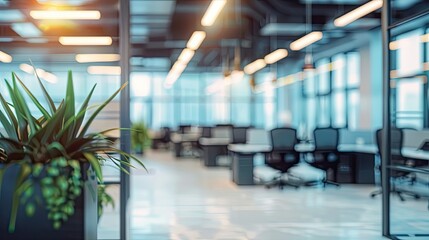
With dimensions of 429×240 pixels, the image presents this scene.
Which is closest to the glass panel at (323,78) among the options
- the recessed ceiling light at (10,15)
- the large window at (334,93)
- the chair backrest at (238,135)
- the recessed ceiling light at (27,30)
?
the large window at (334,93)

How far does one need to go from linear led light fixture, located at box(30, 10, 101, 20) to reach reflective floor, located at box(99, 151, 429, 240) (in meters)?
2.22

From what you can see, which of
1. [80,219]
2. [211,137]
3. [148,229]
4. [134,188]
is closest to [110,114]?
[148,229]

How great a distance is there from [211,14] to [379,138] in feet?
9.35

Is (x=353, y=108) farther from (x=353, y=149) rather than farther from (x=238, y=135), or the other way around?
(x=353, y=149)

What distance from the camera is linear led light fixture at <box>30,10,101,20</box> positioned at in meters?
5.70

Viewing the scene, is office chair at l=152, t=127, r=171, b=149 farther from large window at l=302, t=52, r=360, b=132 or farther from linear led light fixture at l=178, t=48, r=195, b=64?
linear led light fixture at l=178, t=48, r=195, b=64

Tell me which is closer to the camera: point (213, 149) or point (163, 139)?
point (213, 149)

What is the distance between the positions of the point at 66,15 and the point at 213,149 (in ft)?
18.4

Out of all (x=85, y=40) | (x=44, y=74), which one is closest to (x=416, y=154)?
(x=85, y=40)

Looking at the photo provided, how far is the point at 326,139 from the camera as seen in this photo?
25.0ft

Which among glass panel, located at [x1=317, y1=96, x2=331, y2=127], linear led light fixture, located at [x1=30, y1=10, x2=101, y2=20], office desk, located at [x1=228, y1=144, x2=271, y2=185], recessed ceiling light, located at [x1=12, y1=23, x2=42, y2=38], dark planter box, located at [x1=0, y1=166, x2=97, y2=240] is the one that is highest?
linear led light fixture, located at [x1=30, y1=10, x2=101, y2=20]

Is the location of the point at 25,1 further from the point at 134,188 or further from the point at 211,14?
the point at 134,188

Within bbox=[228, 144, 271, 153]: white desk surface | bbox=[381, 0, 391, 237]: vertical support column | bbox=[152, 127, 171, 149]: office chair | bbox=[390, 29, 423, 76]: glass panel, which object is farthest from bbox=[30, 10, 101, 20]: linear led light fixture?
bbox=[152, 127, 171, 149]: office chair

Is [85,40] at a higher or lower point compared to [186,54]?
lower
